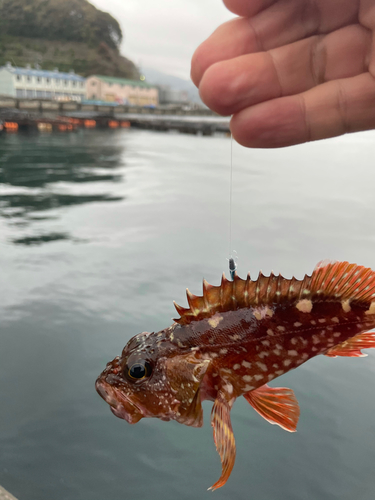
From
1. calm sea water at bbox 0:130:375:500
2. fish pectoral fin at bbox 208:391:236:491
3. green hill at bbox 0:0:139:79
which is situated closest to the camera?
fish pectoral fin at bbox 208:391:236:491

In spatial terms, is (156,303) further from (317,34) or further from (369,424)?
(317,34)

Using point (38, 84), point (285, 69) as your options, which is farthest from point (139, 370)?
point (38, 84)

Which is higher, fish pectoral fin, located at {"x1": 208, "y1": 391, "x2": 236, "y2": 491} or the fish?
the fish

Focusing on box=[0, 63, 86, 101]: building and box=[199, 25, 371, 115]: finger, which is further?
box=[0, 63, 86, 101]: building

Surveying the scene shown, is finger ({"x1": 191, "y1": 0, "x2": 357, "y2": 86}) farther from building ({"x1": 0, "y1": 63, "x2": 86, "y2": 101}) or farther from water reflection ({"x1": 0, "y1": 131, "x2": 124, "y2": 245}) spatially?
building ({"x1": 0, "y1": 63, "x2": 86, "y2": 101})

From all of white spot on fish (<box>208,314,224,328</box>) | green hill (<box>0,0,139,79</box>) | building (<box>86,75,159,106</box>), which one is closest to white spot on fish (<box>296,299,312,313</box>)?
white spot on fish (<box>208,314,224,328</box>)

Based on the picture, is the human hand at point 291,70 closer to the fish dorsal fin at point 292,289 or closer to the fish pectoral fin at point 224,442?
the fish dorsal fin at point 292,289

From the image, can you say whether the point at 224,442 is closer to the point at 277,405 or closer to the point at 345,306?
the point at 277,405
